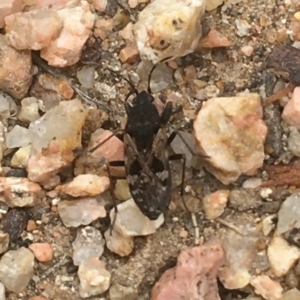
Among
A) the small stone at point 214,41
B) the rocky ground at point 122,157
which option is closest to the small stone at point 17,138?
the rocky ground at point 122,157

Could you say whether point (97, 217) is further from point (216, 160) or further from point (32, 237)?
point (216, 160)

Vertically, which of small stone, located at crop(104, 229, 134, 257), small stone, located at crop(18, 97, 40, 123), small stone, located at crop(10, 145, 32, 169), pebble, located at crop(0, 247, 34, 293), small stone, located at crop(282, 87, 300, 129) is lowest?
pebble, located at crop(0, 247, 34, 293)

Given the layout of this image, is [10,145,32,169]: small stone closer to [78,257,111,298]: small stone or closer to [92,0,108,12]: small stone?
[78,257,111,298]: small stone

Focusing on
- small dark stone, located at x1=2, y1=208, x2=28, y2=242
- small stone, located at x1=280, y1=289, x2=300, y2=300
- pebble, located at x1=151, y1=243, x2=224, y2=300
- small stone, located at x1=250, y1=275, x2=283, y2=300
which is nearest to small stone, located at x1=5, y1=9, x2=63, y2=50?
small dark stone, located at x1=2, y1=208, x2=28, y2=242

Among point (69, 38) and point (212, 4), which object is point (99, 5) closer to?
point (69, 38)

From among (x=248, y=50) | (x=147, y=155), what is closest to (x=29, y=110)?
(x=147, y=155)

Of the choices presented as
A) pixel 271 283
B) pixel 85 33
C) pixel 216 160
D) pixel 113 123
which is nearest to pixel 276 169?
pixel 216 160
